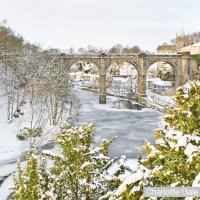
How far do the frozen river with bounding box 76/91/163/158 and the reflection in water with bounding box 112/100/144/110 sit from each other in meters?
0.94

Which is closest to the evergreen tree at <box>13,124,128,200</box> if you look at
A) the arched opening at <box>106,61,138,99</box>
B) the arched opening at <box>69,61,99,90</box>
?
the arched opening at <box>106,61,138,99</box>

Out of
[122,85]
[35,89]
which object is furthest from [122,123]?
[122,85]

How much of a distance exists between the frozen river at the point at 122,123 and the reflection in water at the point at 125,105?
0.94m

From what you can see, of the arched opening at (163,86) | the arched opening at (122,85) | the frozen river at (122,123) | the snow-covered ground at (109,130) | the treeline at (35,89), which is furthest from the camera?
the arched opening at (122,85)

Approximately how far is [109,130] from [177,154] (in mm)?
41131

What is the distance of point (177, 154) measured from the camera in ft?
23.9

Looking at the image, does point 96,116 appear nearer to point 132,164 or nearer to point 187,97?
point 132,164

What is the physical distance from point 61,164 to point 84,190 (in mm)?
1174

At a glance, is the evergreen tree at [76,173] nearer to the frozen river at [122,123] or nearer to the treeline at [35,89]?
the frozen river at [122,123]

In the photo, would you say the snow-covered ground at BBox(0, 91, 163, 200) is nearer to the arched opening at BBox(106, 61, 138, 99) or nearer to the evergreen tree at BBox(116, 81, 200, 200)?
the arched opening at BBox(106, 61, 138, 99)

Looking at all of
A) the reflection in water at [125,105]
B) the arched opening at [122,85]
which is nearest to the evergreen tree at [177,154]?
the reflection in water at [125,105]

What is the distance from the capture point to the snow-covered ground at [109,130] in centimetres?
3375

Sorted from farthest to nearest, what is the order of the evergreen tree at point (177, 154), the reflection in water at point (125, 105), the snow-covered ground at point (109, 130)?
the reflection in water at point (125, 105), the snow-covered ground at point (109, 130), the evergreen tree at point (177, 154)

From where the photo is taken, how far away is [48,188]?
12.0 meters
